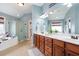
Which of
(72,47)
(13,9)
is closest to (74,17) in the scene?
(72,47)

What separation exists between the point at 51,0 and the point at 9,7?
74 centimetres

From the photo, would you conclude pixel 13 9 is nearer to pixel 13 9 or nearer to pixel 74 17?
pixel 13 9

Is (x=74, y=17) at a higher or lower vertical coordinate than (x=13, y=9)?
lower

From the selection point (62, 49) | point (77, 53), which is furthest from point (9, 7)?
point (77, 53)

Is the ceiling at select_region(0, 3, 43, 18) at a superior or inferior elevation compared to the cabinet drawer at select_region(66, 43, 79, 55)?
superior

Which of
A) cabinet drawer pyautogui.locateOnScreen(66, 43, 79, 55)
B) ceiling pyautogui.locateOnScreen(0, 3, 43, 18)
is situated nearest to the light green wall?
cabinet drawer pyautogui.locateOnScreen(66, 43, 79, 55)

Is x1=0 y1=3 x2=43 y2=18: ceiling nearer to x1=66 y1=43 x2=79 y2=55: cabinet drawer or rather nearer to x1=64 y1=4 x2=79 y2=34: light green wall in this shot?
x1=64 y1=4 x2=79 y2=34: light green wall

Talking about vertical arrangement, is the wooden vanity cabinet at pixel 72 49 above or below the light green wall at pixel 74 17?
below

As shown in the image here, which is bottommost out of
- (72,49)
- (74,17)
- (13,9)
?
(72,49)

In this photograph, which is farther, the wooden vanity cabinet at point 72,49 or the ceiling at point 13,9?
the ceiling at point 13,9

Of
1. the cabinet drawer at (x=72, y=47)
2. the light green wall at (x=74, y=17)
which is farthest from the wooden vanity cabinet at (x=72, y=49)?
the light green wall at (x=74, y=17)

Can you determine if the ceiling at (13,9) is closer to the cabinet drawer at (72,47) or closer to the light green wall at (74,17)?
the light green wall at (74,17)

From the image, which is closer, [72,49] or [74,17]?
[72,49]

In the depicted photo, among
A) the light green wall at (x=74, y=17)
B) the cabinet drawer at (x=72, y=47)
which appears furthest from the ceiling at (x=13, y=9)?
the cabinet drawer at (x=72, y=47)
